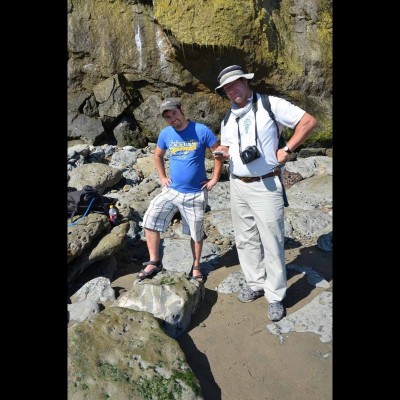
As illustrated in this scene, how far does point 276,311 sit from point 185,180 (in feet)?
5.57

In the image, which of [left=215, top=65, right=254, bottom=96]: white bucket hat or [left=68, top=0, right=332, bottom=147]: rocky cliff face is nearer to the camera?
[left=215, top=65, right=254, bottom=96]: white bucket hat

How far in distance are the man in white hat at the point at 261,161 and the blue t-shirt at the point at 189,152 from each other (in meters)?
0.47

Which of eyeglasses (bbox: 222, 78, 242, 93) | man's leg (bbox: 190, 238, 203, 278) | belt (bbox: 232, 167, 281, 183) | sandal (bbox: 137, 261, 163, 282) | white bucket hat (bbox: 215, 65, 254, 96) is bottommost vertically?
sandal (bbox: 137, 261, 163, 282)

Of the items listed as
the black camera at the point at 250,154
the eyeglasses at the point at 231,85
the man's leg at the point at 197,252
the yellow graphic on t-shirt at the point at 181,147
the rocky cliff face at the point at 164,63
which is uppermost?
the rocky cliff face at the point at 164,63

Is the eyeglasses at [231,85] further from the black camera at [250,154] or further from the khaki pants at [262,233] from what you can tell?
the khaki pants at [262,233]

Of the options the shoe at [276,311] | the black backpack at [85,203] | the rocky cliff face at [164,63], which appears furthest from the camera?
the rocky cliff face at [164,63]

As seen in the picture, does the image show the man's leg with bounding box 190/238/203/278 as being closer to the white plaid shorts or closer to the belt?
the white plaid shorts

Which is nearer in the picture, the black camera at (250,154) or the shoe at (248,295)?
the black camera at (250,154)

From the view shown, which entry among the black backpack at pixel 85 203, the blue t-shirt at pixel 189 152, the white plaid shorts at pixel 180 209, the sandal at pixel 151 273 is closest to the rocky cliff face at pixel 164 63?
the black backpack at pixel 85 203

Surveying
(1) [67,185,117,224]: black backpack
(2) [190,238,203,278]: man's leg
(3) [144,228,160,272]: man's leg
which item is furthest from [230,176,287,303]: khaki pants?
(1) [67,185,117,224]: black backpack

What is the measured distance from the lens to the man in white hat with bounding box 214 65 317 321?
371 centimetres

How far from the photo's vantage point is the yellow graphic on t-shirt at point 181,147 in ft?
15.0

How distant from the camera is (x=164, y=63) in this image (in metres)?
12.4

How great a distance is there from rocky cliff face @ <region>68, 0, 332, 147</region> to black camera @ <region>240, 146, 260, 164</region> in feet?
27.9
